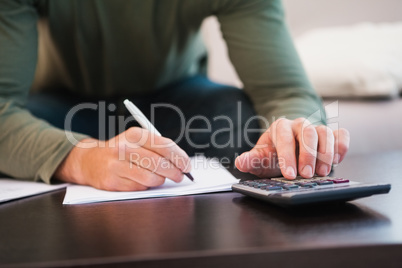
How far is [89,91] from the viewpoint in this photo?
1192mm

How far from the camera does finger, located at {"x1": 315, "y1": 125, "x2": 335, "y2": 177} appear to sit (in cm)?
59

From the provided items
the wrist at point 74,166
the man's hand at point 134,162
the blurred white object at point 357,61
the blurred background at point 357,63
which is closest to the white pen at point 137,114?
the man's hand at point 134,162

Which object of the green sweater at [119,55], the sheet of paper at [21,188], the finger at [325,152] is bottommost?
the sheet of paper at [21,188]

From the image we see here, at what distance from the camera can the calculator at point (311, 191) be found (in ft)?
1.49

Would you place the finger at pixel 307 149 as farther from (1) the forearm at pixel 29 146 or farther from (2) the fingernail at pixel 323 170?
(1) the forearm at pixel 29 146

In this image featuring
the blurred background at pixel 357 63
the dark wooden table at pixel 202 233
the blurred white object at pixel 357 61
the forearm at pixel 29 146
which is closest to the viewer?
the dark wooden table at pixel 202 233

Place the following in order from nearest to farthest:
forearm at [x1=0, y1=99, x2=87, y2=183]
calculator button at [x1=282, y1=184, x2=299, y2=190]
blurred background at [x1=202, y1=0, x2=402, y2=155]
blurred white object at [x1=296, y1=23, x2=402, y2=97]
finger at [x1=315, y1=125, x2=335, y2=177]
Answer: calculator button at [x1=282, y1=184, x2=299, y2=190]
finger at [x1=315, y1=125, x2=335, y2=177]
forearm at [x1=0, y1=99, x2=87, y2=183]
blurred background at [x1=202, y1=0, x2=402, y2=155]
blurred white object at [x1=296, y1=23, x2=402, y2=97]

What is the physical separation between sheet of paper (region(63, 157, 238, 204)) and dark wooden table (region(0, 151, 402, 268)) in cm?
2

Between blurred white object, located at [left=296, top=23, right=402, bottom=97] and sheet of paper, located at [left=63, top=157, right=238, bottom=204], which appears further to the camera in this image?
blurred white object, located at [left=296, top=23, right=402, bottom=97]

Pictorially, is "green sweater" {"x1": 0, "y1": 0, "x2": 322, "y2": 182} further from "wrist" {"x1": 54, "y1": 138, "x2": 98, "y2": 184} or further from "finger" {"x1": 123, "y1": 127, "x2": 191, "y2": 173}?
"finger" {"x1": 123, "y1": 127, "x2": 191, "y2": 173}

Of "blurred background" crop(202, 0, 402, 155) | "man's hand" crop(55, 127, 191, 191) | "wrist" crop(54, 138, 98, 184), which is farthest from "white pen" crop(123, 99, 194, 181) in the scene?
"blurred background" crop(202, 0, 402, 155)

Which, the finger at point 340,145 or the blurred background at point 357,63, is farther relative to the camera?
the blurred background at point 357,63

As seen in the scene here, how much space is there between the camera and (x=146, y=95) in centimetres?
119

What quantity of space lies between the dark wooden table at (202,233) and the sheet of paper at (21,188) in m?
0.06
